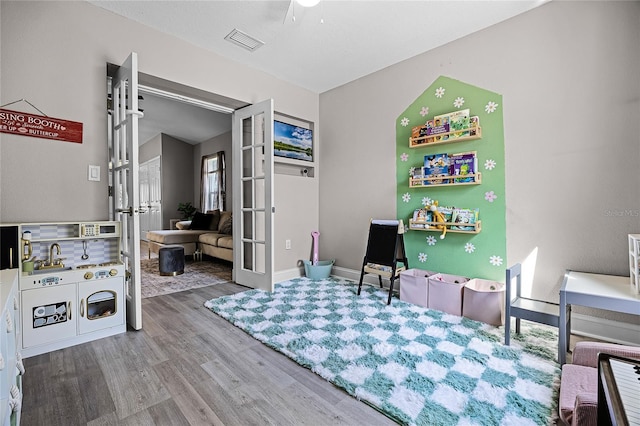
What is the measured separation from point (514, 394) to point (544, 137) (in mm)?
1925

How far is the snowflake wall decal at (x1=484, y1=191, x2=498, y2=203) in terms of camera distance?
258 cm

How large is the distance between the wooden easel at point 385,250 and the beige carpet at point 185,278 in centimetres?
187

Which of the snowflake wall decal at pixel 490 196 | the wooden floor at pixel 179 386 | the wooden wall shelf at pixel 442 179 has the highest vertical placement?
the wooden wall shelf at pixel 442 179

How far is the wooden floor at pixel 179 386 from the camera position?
1.32 metres

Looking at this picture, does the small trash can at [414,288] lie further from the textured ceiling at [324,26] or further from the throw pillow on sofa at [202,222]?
the throw pillow on sofa at [202,222]

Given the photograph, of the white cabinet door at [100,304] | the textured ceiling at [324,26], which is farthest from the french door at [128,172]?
the textured ceiling at [324,26]

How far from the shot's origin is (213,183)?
22.7ft

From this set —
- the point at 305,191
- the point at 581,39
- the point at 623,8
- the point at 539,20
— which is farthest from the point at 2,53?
the point at 623,8

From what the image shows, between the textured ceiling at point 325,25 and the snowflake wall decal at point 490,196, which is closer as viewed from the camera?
the textured ceiling at point 325,25

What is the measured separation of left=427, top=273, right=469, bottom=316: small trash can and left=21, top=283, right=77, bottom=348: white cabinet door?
9.11 ft

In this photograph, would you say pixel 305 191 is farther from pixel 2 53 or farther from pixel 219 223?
pixel 2 53

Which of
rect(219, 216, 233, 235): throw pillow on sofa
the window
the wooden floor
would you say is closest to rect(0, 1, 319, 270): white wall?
the wooden floor

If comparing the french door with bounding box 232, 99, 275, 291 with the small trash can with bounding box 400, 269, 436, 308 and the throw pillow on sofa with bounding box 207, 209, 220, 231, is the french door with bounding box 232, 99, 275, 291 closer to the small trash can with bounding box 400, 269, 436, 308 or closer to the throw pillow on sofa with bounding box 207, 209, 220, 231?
the small trash can with bounding box 400, 269, 436, 308

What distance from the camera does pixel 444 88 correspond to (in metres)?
2.87
